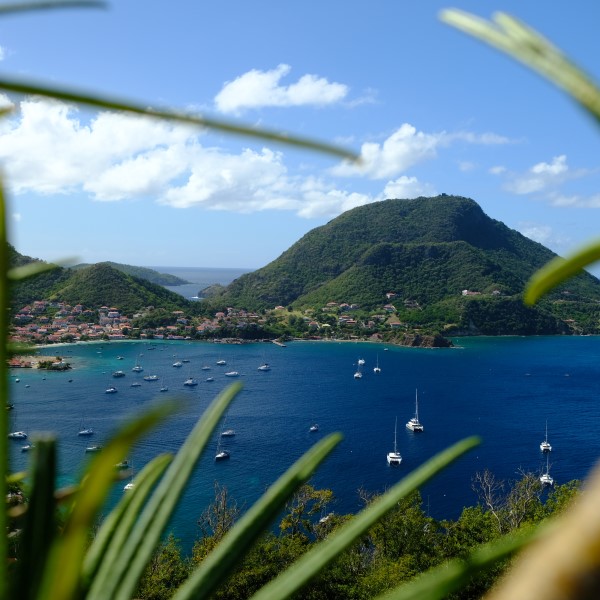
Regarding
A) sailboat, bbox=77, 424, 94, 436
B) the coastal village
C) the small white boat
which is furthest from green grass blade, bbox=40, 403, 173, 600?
the coastal village

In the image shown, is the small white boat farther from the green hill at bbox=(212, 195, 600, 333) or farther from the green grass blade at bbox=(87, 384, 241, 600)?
the green hill at bbox=(212, 195, 600, 333)

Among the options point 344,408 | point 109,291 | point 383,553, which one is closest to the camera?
point 383,553

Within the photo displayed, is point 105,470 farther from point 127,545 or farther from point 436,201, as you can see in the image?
point 436,201

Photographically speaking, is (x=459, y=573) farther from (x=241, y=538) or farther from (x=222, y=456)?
(x=222, y=456)

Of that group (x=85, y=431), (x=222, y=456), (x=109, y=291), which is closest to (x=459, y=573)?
(x=222, y=456)

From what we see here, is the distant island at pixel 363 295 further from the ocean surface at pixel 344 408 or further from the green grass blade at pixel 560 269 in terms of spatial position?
the green grass blade at pixel 560 269
